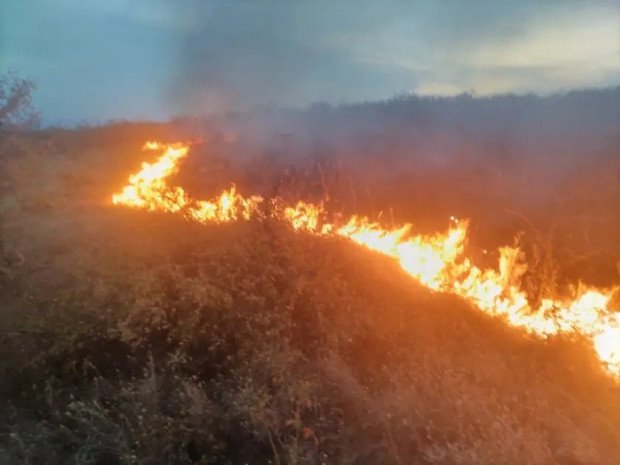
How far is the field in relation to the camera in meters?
5.80

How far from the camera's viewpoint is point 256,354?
22.8 feet

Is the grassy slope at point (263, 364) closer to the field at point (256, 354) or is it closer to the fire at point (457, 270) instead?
the field at point (256, 354)

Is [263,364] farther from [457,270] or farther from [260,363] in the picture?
[457,270]

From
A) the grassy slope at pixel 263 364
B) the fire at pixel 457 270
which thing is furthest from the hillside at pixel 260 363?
the fire at pixel 457 270

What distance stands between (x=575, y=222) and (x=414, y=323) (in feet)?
26.3

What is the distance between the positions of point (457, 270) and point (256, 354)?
3.47 m

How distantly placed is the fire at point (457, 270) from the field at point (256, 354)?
24cm

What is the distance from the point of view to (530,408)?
6355 millimetres

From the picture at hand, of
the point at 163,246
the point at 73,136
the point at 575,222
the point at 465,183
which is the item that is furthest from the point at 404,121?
the point at 163,246

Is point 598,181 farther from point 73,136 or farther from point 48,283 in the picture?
point 73,136

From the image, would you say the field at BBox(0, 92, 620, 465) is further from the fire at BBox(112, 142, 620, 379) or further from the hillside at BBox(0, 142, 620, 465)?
the fire at BBox(112, 142, 620, 379)

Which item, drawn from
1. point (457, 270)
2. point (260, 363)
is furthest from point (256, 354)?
point (457, 270)

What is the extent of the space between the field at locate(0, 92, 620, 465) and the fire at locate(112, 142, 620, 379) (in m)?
0.24

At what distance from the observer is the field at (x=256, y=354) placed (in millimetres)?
5805
